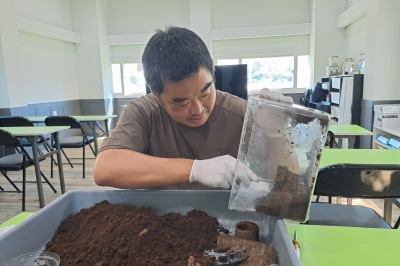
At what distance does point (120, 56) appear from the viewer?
6.56 m

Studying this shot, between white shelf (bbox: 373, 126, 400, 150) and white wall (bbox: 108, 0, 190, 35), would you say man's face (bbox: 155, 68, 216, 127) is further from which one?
white wall (bbox: 108, 0, 190, 35)

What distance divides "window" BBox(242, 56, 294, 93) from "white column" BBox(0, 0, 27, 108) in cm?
429

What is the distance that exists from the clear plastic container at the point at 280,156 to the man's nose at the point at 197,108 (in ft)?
0.94

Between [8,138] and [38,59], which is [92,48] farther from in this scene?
[8,138]

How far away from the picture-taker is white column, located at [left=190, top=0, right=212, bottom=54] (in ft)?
19.3

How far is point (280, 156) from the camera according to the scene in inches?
25.4

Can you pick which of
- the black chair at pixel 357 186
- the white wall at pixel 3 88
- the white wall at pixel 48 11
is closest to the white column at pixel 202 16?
the white wall at pixel 48 11

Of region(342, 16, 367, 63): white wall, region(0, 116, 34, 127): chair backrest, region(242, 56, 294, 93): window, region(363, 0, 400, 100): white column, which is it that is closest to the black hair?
region(0, 116, 34, 127): chair backrest

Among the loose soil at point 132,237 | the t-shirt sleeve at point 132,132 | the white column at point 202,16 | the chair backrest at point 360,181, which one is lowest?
the chair backrest at point 360,181

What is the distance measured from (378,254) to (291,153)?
0.33 meters

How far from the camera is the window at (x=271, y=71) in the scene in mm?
6180

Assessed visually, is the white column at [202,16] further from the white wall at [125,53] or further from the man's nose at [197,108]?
the man's nose at [197,108]

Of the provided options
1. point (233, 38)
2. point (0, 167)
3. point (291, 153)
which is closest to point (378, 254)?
point (291, 153)

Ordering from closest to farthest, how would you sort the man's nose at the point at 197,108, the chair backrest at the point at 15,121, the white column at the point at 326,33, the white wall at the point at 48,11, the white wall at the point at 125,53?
1. the man's nose at the point at 197,108
2. the chair backrest at the point at 15,121
3. the white wall at the point at 48,11
4. the white column at the point at 326,33
5. the white wall at the point at 125,53
